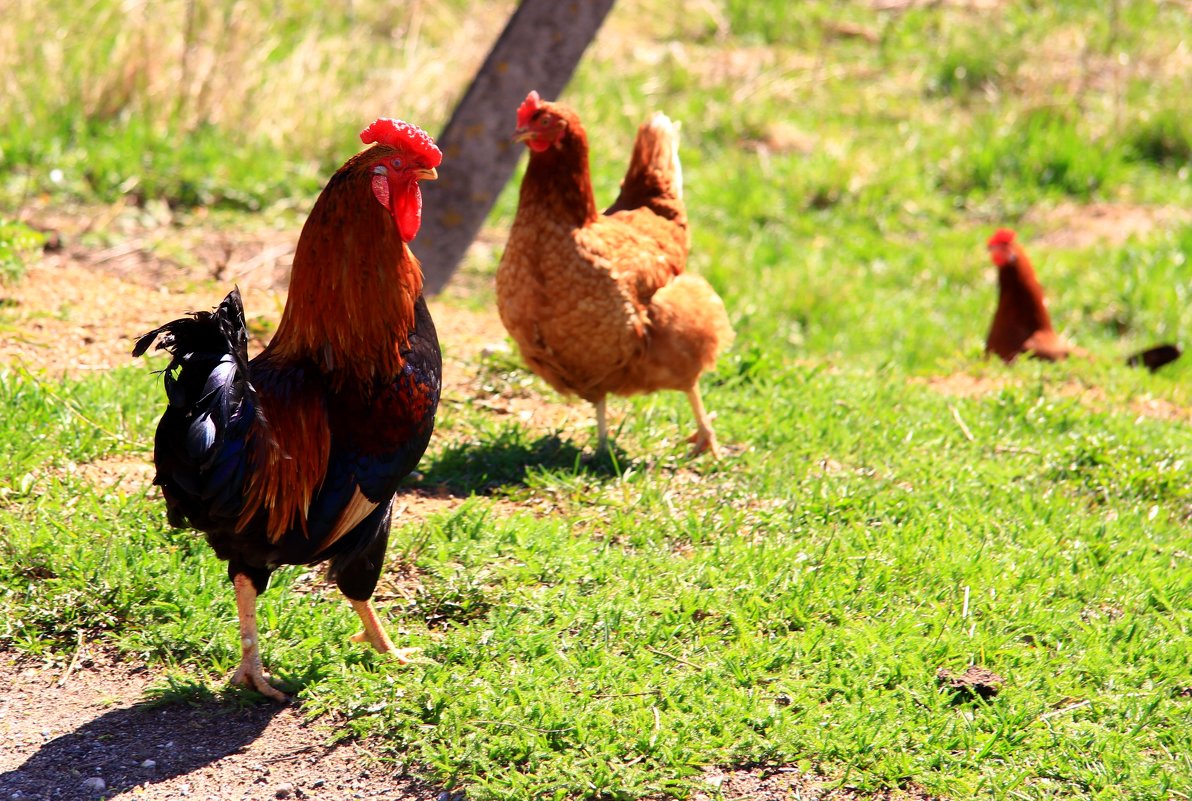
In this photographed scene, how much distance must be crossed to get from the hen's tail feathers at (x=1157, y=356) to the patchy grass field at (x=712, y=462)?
0.17 meters

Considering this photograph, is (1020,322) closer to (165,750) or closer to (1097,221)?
(1097,221)

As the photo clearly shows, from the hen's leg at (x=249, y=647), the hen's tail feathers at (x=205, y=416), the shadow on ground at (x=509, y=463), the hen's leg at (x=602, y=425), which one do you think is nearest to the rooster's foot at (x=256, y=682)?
the hen's leg at (x=249, y=647)

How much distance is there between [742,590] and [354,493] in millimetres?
1483

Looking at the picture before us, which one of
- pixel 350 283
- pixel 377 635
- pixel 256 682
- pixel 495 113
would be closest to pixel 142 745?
pixel 256 682

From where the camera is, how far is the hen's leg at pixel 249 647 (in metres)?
3.54

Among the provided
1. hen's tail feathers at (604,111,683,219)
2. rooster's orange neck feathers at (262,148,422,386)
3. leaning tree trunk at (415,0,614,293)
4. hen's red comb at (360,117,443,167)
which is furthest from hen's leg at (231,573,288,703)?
leaning tree trunk at (415,0,614,293)

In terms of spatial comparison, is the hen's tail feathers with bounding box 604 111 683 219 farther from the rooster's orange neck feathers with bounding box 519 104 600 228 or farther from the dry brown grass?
the dry brown grass

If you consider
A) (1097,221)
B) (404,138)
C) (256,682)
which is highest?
(404,138)

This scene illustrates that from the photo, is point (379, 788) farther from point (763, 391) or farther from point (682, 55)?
point (682, 55)

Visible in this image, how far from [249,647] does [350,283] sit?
1143mm

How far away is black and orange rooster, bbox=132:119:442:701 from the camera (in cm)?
334

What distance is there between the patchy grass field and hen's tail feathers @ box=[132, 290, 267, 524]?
0.81 meters

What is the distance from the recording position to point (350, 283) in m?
Result: 3.52

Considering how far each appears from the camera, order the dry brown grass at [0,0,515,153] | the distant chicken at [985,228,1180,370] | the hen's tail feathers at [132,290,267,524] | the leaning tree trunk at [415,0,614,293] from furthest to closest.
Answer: the dry brown grass at [0,0,515,153] < the distant chicken at [985,228,1180,370] < the leaning tree trunk at [415,0,614,293] < the hen's tail feathers at [132,290,267,524]
